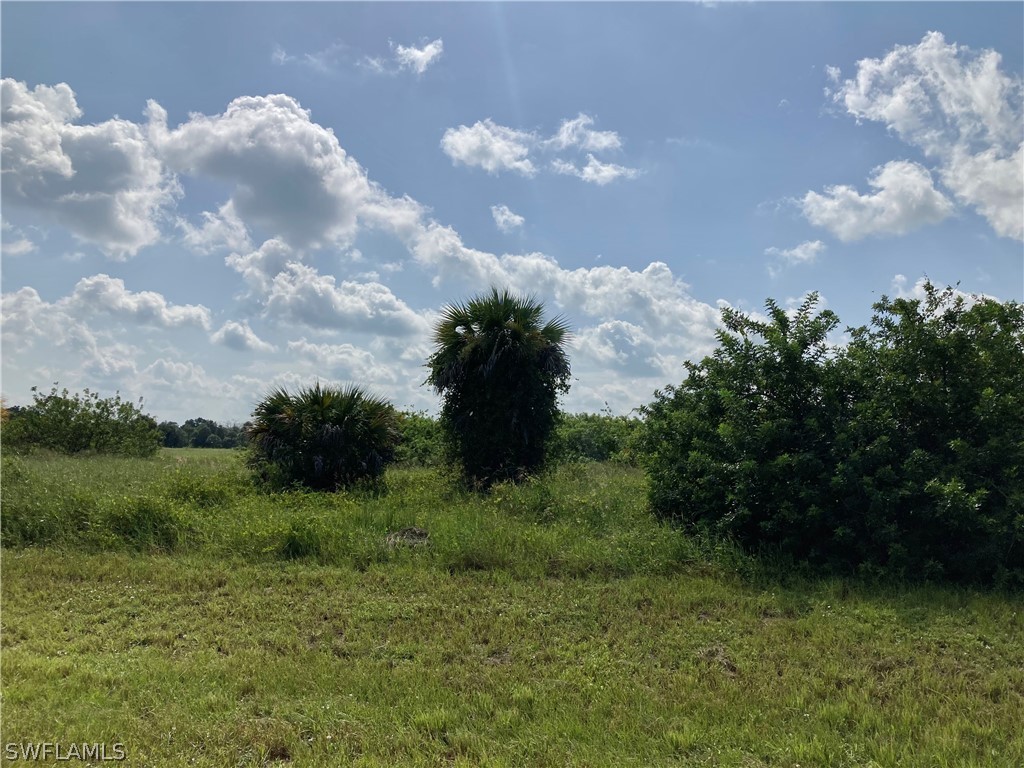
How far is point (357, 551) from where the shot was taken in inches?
309

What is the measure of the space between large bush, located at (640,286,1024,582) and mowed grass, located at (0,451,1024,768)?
617mm

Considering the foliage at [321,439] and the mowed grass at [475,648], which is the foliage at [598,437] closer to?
the foliage at [321,439]

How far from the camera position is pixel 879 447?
23.3 feet

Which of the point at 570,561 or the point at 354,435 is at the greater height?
the point at 354,435

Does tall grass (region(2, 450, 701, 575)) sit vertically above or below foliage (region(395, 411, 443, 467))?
below

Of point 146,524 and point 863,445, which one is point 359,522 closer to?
point 146,524

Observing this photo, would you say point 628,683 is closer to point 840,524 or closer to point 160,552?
point 840,524

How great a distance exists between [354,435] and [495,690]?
28.2 ft


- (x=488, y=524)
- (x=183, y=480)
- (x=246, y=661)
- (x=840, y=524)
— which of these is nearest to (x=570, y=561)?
(x=488, y=524)

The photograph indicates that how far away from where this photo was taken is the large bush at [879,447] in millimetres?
6867

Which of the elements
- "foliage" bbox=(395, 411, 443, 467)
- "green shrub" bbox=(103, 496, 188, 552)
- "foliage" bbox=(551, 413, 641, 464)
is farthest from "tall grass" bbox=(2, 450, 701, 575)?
"foliage" bbox=(551, 413, 641, 464)
